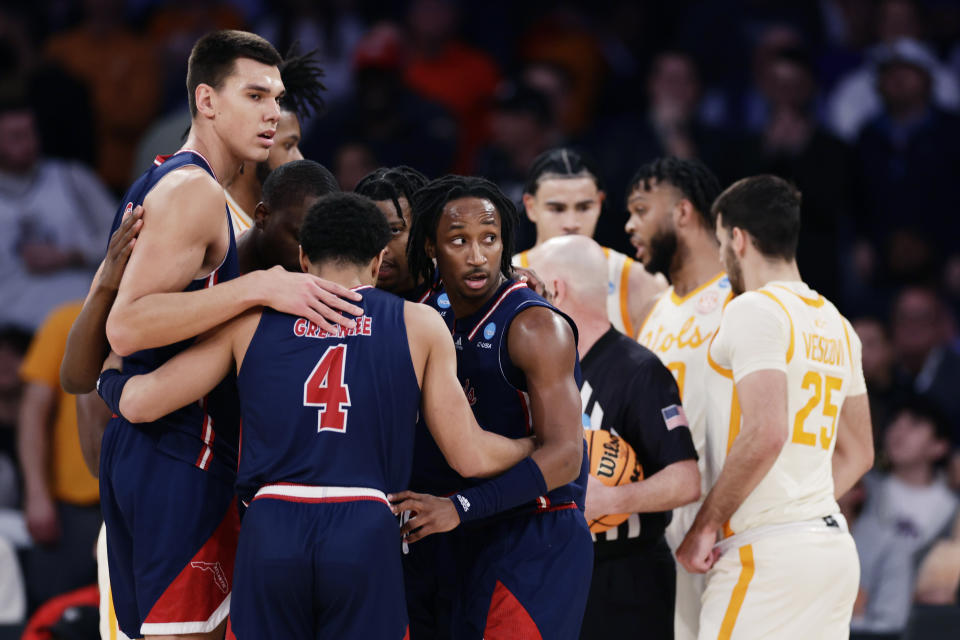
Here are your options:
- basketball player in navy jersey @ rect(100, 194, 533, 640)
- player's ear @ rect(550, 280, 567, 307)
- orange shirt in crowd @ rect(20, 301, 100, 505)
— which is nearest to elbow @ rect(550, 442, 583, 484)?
basketball player in navy jersey @ rect(100, 194, 533, 640)

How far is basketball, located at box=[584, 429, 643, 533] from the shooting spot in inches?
190

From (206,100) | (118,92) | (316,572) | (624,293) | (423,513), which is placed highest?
(118,92)

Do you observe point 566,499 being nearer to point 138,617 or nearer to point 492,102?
point 138,617

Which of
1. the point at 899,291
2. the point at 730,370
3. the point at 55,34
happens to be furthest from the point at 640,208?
the point at 55,34

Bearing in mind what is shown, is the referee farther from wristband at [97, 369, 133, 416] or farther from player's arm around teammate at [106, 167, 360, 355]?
wristband at [97, 369, 133, 416]

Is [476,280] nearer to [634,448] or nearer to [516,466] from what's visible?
[516,466]

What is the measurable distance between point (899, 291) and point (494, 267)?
5656mm

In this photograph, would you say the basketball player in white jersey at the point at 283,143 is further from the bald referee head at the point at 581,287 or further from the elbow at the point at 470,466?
the elbow at the point at 470,466

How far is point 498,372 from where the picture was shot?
4.04 m

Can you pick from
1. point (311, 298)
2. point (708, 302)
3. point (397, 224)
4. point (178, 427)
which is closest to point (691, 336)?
point (708, 302)

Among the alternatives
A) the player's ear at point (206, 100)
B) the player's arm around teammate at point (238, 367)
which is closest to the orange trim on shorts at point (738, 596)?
the player's arm around teammate at point (238, 367)

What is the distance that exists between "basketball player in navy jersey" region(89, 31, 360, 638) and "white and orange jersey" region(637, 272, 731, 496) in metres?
2.14

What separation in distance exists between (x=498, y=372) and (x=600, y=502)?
3.02 feet

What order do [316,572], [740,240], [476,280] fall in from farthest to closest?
[740,240]
[476,280]
[316,572]
